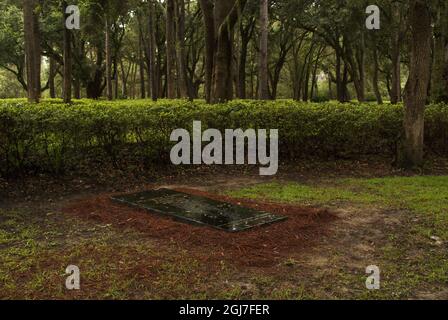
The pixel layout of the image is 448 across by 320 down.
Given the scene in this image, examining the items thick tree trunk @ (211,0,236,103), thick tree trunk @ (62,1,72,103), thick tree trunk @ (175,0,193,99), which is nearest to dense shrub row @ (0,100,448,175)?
thick tree trunk @ (211,0,236,103)

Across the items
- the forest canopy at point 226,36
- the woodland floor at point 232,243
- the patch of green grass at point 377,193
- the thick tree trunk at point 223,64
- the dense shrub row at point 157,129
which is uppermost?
the forest canopy at point 226,36

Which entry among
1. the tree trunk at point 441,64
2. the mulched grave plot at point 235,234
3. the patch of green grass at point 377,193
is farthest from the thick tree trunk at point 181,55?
the mulched grave plot at point 235,234

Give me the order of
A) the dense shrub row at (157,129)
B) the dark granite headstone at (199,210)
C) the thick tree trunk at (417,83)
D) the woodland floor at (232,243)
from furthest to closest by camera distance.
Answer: the thick tree trunk at (417,83)
the dense shrub row at (157,129)
the dark granite headstone at (199,210)
the woodland floor at (232,243)

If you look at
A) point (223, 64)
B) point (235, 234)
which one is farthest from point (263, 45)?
point (235, 234)

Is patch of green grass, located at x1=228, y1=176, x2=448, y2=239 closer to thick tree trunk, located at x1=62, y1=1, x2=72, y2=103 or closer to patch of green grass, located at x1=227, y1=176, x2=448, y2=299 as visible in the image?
patch of green grass, located at x1=227, y1=176, x2=448, y2=299

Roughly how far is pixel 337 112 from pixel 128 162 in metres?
4.83

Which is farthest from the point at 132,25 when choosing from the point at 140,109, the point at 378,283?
the point at 378,283

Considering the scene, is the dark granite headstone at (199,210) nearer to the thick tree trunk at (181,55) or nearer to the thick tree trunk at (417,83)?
the thick tree trunk at (417,83)

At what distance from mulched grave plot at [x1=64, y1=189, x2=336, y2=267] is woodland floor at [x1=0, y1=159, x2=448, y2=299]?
1cm

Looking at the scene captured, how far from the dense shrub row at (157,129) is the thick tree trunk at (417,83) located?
859mm

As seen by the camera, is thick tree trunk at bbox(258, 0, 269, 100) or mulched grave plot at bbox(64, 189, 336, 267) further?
thick tree trunk at bbox(258, 0, 269, 100)

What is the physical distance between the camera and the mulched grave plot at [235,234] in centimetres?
546

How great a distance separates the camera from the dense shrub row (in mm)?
8898
